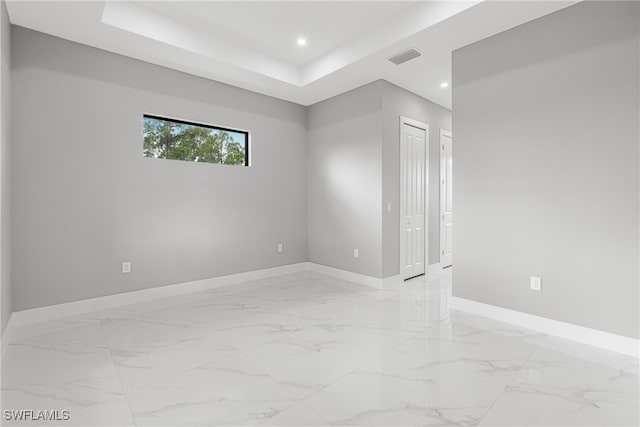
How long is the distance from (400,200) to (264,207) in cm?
209

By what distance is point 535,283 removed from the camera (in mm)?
2977

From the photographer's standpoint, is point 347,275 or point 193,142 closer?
point 193,142

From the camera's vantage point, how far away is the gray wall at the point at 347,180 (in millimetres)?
4527

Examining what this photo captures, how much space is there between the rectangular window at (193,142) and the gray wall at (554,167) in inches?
119

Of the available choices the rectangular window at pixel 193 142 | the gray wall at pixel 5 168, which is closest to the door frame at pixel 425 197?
the rectangular window at pixel 193 142

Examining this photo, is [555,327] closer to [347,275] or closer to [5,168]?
[347,275]

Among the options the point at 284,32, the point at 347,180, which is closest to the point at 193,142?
the point at 284,32

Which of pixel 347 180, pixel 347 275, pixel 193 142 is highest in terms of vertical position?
pixel 193 142

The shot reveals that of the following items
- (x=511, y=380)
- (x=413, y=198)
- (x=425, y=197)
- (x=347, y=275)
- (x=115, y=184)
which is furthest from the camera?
(x=425, y=197)

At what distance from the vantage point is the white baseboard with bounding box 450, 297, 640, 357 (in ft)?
8.16

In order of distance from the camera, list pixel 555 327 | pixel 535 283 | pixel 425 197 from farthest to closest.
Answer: pixel 425 197 → pixel 535 283 → pixel 555 327

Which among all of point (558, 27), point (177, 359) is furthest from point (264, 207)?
point (558, 27)

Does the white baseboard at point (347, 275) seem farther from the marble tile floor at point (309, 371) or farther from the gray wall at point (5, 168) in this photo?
the gray wall at point (5, 168)

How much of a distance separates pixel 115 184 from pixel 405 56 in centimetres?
361
